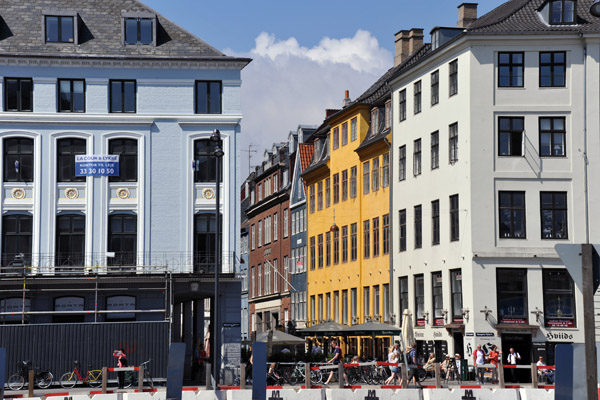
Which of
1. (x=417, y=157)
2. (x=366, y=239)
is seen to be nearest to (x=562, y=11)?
(x=417, y=157)

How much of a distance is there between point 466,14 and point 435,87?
8.24 meters

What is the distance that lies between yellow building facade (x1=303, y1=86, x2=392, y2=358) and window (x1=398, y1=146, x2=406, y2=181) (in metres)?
1.50

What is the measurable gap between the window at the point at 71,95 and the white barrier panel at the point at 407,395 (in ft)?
74.2

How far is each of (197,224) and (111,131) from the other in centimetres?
535

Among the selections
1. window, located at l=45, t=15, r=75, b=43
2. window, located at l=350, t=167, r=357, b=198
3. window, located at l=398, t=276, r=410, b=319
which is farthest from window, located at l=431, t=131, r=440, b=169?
window, located at l=45, t=15, r=75, b=43

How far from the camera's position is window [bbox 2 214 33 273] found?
156 ft

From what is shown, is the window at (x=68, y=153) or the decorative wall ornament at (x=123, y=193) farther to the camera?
the window at (x=68, y=153)

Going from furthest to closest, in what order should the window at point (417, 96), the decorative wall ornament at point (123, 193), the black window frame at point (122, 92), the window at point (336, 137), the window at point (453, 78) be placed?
1. the window at point (336, 137)
2. the window at point (417, 96)
3. the window at point (453, 78)
4. the black window frame at point (122, 92)
5. the decorative wall ornament at point (123, 193)

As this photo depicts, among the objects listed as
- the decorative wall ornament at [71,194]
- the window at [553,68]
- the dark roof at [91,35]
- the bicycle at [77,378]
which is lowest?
the bicycle at [77,378]

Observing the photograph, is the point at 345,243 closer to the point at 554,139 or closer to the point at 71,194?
the point at 554,139

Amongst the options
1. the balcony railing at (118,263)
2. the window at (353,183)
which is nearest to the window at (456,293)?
the balcony railing at (118,263)

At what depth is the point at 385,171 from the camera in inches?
2421

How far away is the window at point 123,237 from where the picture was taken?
4794cm

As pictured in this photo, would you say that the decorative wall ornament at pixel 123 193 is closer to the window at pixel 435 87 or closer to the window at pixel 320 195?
the window at pixel 435 87
